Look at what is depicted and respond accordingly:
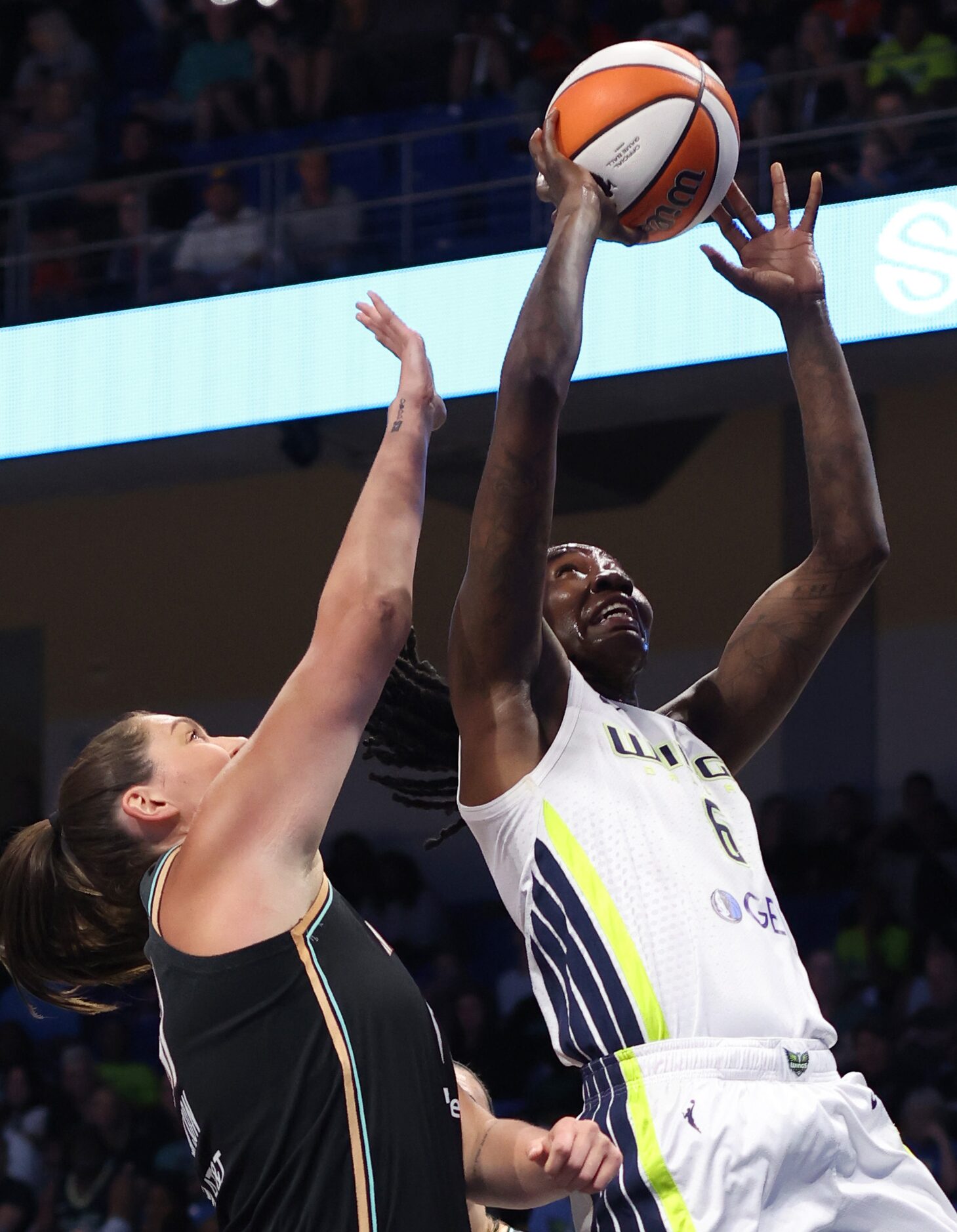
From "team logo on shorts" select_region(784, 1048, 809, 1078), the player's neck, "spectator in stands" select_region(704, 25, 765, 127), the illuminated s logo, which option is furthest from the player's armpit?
"spectator in stands" select_region(704, 25, 765, 127)

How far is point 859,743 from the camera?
29.9 feet

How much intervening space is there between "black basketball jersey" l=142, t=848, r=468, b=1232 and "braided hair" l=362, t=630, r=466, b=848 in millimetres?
1045

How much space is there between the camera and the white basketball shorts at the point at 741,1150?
2.39 metres

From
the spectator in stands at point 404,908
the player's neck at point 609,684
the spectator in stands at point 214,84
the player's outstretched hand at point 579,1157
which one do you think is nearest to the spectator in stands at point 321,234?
the spectator in stands at point 214,84

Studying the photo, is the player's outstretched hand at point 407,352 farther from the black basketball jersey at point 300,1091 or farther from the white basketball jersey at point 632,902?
the black basketball jersey at point 300,1091

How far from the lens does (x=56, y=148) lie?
34.9ft

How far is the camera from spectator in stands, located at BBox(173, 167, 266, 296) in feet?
28.6

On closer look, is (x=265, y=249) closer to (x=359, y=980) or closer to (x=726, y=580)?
(x=726, y=580)

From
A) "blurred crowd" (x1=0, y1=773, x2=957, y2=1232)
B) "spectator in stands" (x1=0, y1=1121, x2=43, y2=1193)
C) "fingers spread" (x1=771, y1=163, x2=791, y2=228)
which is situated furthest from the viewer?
"spectator in stands" (x1=0, y1=1121, x2=43, y2=1193)

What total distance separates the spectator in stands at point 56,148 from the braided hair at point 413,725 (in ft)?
26.6

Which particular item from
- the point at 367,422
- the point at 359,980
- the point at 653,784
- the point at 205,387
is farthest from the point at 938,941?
the point at 359,980

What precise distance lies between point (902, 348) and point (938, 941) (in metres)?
2.78

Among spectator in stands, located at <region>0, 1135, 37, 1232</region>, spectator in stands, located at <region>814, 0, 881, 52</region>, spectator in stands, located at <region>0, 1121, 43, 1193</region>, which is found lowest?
spectator in stands, located at <region>0, 1135, 37, 1232</region>

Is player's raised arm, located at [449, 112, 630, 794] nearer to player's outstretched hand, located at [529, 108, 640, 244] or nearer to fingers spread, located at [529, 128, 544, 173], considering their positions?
player's outstretched hand, located at [529, 108, 640, 244]
